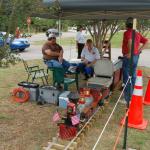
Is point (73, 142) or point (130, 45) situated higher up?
point (130, 45)

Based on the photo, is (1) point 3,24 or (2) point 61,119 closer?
(1) point 3,24

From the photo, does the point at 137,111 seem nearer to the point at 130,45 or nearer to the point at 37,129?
the point at 130,45

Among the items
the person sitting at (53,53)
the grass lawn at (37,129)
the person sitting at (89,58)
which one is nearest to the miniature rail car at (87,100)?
the grass lawn at (37,129)

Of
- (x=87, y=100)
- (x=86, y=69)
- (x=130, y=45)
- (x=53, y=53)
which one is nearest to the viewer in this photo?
(x=87, y=100)

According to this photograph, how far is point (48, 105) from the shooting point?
8.01 m

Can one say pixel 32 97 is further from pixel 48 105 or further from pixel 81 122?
pixel 81 122

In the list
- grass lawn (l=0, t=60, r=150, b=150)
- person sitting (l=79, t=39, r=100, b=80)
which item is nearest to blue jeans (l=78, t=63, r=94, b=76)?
person sitting (l=79, t=39, r=100, b=80)

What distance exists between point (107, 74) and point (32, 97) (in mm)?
1983

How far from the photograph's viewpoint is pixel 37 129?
20.8 ft

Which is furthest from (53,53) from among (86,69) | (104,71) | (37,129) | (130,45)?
(37,129)

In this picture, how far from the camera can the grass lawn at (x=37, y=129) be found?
18.6 feet

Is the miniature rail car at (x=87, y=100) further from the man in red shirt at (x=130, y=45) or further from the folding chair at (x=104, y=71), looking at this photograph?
the man in red shirt at (x=130, y=45)

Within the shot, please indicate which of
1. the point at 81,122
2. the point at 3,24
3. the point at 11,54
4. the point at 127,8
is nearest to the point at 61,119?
the point at 81,122

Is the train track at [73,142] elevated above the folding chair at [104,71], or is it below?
below
